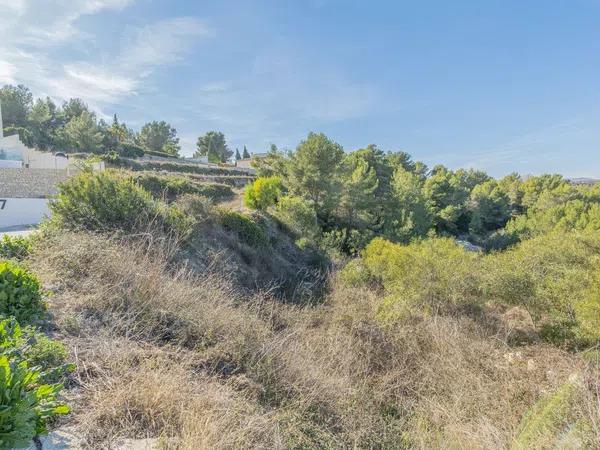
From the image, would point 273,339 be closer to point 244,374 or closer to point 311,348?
point 311,348

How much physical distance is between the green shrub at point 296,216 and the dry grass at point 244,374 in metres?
9.94

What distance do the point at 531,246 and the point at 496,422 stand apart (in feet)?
32.7

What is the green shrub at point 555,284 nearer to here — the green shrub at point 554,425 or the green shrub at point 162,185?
the green shrub at point 554,425

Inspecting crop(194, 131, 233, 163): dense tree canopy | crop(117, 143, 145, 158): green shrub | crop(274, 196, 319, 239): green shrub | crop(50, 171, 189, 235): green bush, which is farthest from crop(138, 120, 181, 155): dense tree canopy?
crop(50, 171, 189, 235): green bush

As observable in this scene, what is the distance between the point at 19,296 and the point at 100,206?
375cm

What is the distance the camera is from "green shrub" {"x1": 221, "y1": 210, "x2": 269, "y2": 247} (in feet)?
41.3

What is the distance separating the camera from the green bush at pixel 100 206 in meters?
6.04

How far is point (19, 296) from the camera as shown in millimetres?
3014

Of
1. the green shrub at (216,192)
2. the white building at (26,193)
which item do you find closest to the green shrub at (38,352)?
the white building at (26,193)

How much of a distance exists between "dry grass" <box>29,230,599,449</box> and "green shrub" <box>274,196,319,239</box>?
32.6 ft

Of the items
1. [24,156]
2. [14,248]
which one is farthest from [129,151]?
[14,248]

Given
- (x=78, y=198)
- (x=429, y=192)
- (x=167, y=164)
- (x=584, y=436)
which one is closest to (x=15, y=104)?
(x=167, y=164)

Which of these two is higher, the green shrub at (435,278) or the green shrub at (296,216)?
the green shrub at (296,216)

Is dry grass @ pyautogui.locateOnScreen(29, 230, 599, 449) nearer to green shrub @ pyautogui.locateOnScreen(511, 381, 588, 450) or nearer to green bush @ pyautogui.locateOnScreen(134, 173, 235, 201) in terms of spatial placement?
green shrub @ pyautogui.locateOnScreen(511, 381, 588, 450)
